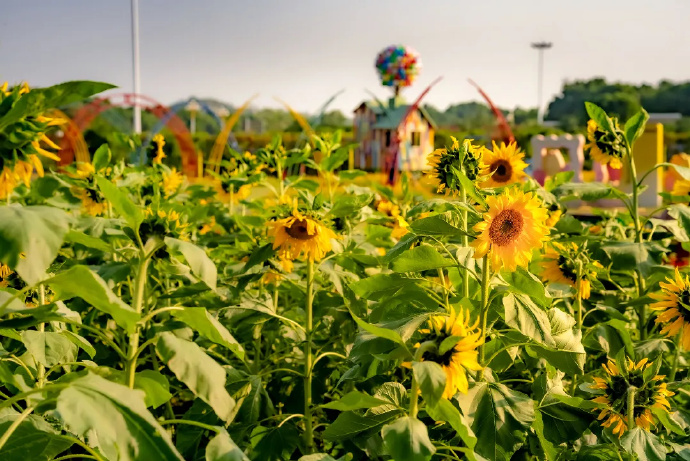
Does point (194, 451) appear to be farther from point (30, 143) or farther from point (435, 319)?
point (30, 143)

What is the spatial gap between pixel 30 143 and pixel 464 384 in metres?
0.74

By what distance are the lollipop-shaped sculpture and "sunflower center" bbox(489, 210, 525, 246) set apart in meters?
11.9

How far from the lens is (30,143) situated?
1.18 meters

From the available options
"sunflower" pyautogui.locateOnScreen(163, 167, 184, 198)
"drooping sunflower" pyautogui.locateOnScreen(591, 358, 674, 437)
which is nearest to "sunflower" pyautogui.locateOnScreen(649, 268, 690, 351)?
"drooping sunflower" pyautogui.locateOnScreen(591, 358, 674, 437)

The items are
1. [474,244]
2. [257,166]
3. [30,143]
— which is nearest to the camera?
[30,143]

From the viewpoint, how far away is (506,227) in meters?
1.50

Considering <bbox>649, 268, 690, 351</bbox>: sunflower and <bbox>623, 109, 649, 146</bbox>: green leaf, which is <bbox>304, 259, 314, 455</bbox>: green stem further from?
<bbox>623, 109, 649, 146</bbox>: green leaf

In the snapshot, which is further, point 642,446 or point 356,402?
point 642,446

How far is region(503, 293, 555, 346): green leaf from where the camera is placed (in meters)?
1.45

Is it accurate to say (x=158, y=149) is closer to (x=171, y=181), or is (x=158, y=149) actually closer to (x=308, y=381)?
(x=171, y=181)

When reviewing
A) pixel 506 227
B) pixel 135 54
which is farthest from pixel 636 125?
pixel 135 54

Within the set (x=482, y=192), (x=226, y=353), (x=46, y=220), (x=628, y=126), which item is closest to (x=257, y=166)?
(x=226, y=353)

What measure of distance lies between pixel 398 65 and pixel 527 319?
12.1 meters

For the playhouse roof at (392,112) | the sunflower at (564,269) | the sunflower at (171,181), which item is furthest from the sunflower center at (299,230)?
the playhouse roof at (392,112)
